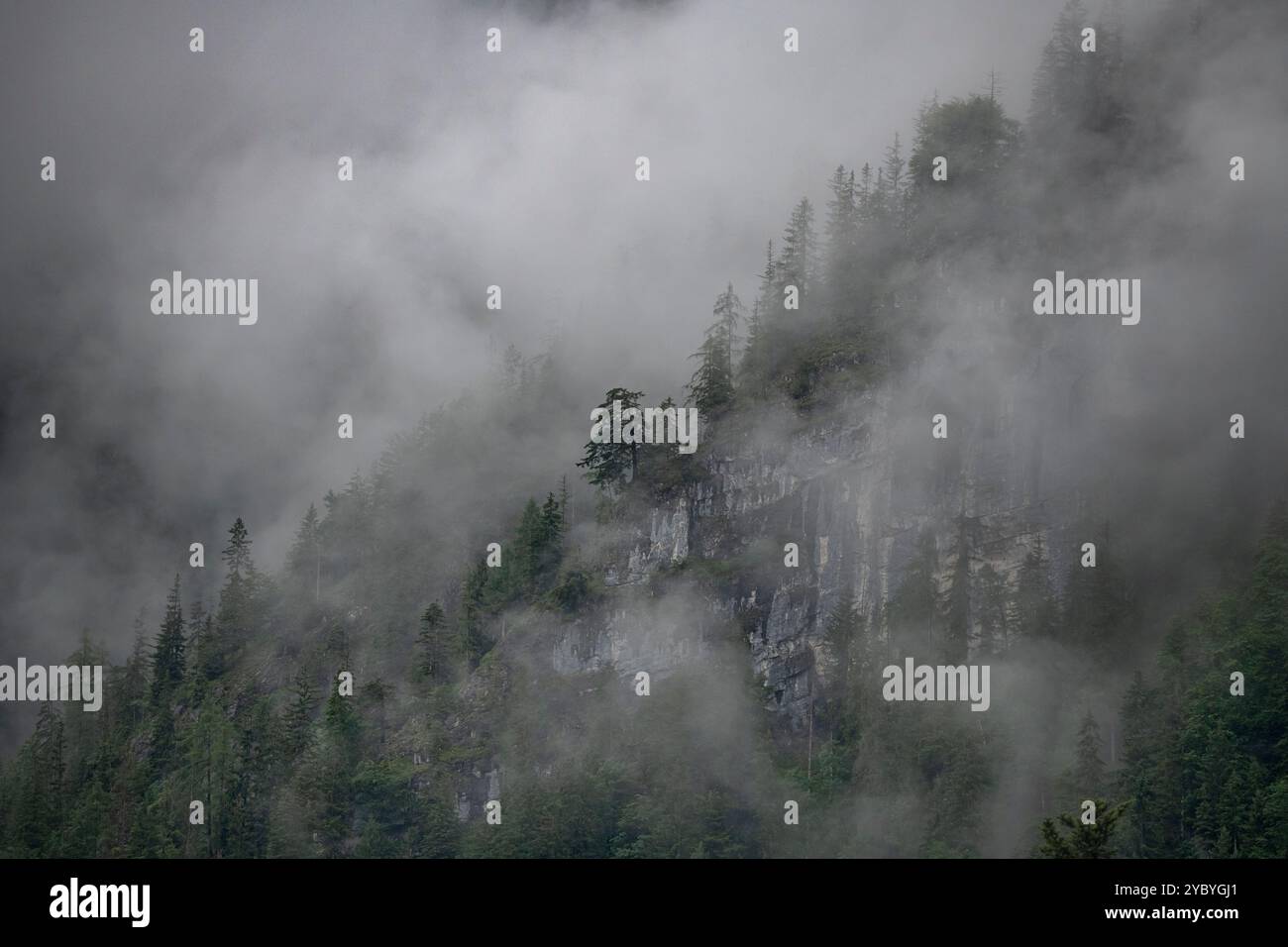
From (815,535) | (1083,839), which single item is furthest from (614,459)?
(1083,839)

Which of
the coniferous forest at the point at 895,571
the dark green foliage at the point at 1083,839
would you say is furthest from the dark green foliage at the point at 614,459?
the dark green foliage at the point at 1083,839

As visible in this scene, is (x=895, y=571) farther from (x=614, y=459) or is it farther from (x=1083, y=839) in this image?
(x=1083, y=839)

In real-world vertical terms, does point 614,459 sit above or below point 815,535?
above

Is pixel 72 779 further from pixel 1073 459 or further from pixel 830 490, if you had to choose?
pixel 1073 459

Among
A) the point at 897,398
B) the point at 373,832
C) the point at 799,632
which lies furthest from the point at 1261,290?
the point at 373,832

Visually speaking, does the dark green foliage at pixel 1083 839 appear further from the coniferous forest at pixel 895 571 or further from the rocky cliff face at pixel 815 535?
the rocky cliff face at pixel 815 535

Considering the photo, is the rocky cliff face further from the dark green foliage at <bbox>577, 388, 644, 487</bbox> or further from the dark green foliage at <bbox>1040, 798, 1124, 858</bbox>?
the dark green foliage at <bbox>1040, 798, 1124, 858</bbox>
